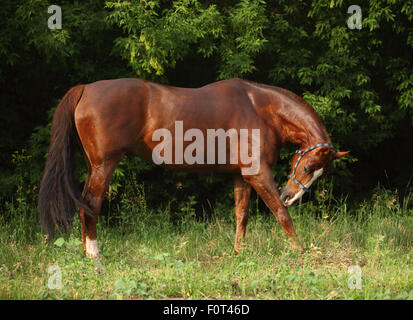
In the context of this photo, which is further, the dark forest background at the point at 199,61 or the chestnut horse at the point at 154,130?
the dark forest background at the point at 199,61

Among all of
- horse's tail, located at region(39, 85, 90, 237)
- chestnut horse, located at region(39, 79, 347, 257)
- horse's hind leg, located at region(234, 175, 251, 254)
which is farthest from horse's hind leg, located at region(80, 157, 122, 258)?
horse's hind leg, located at region(234, 175, 251, 254)

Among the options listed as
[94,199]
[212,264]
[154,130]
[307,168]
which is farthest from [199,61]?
[212,264]

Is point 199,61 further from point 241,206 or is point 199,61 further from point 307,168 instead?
point 307,168

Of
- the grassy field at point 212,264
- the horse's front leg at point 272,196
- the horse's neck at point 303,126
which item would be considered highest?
the horse's neck at point 303,126

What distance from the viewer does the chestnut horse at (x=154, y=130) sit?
17.9ft

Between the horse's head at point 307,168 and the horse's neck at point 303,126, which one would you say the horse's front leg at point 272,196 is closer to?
the horse's head at point 307,168

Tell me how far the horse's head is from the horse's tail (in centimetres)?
216

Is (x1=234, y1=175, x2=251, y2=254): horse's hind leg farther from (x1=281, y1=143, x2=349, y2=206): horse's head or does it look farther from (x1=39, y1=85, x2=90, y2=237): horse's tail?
(x1=39, y1=85, x2=90, y2=237): horse's tail

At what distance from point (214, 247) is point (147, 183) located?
2.84m

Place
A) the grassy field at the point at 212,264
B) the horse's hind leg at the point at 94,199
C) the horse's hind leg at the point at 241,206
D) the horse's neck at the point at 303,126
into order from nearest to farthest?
the grassy field at the point at 212,264 < the horse's hind leg at the point at 94,199 < the horse's neck at the point at 303,126 < the horse's hind leg at the point at 241,206

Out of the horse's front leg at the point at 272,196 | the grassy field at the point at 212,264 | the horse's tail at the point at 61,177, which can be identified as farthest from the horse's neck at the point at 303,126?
the horse's tail at the point at 61,177

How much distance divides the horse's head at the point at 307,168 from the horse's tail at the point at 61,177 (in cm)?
216

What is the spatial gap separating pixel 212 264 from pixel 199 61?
4.45 meters

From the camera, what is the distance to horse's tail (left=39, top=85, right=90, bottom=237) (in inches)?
209
